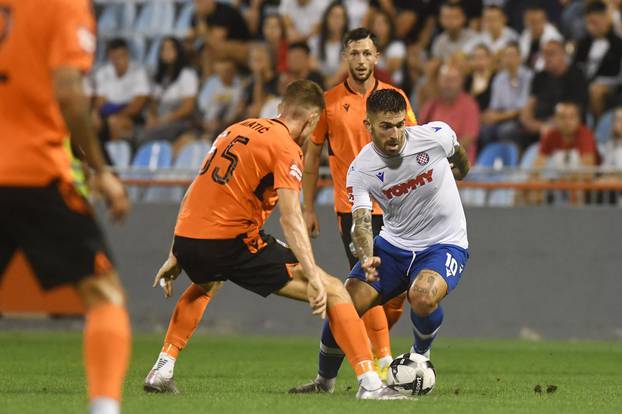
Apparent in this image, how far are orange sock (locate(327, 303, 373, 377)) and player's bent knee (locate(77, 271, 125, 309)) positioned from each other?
277 centimetres

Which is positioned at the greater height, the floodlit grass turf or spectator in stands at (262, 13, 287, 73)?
spectator in stands at (262, 13, 287, 73)

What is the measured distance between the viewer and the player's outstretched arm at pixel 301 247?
7.84 m

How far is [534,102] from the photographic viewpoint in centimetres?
1636

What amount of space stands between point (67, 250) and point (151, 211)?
998 centimetres

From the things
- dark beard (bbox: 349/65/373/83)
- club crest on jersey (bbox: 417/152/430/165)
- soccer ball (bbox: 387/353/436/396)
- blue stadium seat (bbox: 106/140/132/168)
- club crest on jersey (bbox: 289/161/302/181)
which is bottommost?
blue stadium seat (bbox: 106/140/132/168)

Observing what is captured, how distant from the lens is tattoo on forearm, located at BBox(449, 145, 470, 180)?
9.40 m

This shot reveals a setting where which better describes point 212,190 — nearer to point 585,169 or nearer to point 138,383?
point 138,383

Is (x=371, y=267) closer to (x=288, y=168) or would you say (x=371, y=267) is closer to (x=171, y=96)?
(x=288, y=168)

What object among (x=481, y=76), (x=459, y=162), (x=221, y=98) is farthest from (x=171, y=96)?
(x=459, y=162)

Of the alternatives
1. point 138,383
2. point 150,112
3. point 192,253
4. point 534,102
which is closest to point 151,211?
point 150,112

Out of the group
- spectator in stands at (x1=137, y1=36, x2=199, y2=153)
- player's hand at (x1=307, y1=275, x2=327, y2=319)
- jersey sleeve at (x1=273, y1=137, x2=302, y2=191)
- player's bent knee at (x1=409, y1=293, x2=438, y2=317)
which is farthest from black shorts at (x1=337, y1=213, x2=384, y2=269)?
spectator in stands at (x1=137, y1=36, x2=199, y2=153)

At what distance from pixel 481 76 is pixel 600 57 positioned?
1534 mm

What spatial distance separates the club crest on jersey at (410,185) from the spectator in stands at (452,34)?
27.7 ft

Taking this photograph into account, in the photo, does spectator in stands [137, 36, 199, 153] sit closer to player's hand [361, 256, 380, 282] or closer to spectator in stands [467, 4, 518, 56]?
spectator in stands [467, 4, 518, 56]
